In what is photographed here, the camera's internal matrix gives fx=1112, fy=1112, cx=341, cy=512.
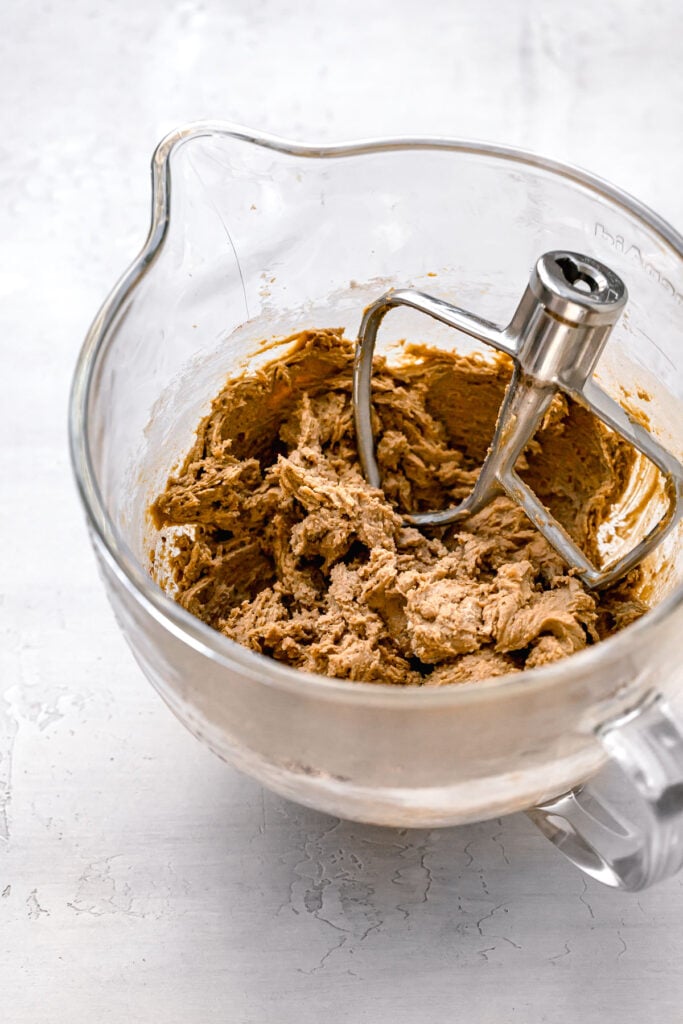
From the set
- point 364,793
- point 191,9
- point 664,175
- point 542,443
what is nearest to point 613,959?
point 364,793

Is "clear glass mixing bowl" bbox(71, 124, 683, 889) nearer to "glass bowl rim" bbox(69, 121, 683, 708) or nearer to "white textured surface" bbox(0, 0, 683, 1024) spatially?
"glass bowl rim" bbox(69, 121, 683, 708)

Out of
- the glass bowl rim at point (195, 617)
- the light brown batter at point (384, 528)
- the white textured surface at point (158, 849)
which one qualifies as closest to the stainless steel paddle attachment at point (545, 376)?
the light brown batter at point (384, 528)

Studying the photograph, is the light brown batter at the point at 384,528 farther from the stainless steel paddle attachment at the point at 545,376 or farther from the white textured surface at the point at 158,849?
the white textured surface at the point at 158,849

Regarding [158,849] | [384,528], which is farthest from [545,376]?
[158,849]

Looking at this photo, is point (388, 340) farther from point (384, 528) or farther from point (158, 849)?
point (158, 849)

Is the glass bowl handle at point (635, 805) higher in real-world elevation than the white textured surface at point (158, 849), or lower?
higher

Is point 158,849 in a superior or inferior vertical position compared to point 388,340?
inferior

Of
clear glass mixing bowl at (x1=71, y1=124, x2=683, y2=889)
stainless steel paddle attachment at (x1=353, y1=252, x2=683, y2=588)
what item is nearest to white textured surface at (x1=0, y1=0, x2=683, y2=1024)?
clear glass mixing bowl at (x1=71, y1=124, x2=683, y2=889)
